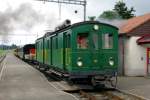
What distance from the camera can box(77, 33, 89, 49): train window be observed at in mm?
17984

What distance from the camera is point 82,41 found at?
18141mm

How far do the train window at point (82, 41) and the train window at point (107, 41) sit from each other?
791 mm

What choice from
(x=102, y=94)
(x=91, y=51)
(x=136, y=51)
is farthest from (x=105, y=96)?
(x=136, y=51)

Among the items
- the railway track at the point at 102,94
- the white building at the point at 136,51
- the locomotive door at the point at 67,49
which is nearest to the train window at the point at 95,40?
the locomotive door at the point at 67,49

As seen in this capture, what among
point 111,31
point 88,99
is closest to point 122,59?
point 111,31

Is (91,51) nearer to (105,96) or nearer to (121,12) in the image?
(105,96)

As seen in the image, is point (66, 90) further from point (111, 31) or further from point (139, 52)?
point (139, 52)

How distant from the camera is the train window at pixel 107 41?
59.9ft

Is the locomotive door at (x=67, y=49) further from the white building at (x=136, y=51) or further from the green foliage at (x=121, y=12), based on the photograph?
the green foliage at (x=121, y=12)

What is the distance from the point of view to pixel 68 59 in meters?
18.3

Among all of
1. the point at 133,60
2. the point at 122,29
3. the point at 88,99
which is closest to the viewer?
the point at 88,99

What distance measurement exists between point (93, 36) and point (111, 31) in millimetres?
918

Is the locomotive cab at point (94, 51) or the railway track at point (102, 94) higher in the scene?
the locomotive cab at point (94, 51)

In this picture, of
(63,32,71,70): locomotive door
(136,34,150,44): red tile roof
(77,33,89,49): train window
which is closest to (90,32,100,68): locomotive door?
(77,33,89,49): train window
